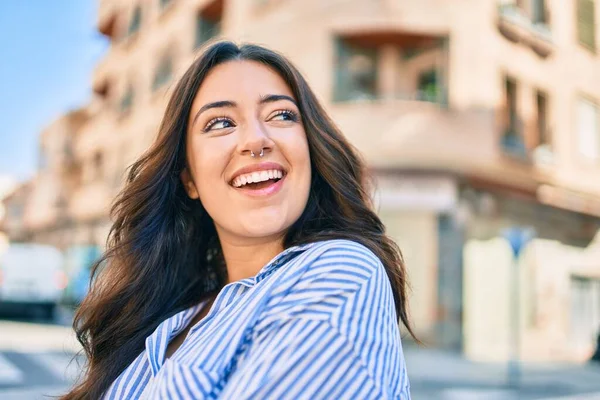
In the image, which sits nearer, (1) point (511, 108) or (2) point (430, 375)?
(2) point (430, 375)

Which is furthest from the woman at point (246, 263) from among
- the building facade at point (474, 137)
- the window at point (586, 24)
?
the window at point (586, 24)

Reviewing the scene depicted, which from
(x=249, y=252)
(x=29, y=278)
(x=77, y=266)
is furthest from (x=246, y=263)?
(x=77, y=266)

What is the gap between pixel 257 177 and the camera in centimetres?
167

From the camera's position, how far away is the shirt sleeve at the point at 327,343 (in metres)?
1.08

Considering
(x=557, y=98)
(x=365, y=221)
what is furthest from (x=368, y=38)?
(x=365, y=221)

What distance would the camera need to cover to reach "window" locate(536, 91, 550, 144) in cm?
1595

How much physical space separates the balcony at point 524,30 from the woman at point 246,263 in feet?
46.3

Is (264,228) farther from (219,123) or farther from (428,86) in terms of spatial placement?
(428,86)

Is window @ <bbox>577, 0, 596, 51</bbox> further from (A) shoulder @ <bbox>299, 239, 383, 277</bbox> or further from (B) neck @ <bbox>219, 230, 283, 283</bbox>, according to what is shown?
(A) shoulder @ <bbox>299, 239, 383, 277</bbox>

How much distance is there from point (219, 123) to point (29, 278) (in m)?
15.7

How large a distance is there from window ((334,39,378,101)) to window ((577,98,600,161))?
6.20 m

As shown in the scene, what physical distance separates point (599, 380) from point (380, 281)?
35.3 feet

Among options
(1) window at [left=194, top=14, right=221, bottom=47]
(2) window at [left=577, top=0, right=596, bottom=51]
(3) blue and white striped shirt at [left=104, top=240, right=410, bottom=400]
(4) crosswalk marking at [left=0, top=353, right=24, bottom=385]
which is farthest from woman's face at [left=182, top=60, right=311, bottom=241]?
(2) window at [left=577, top=0, right=596, bottom=51]

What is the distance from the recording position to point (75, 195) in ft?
89.4
